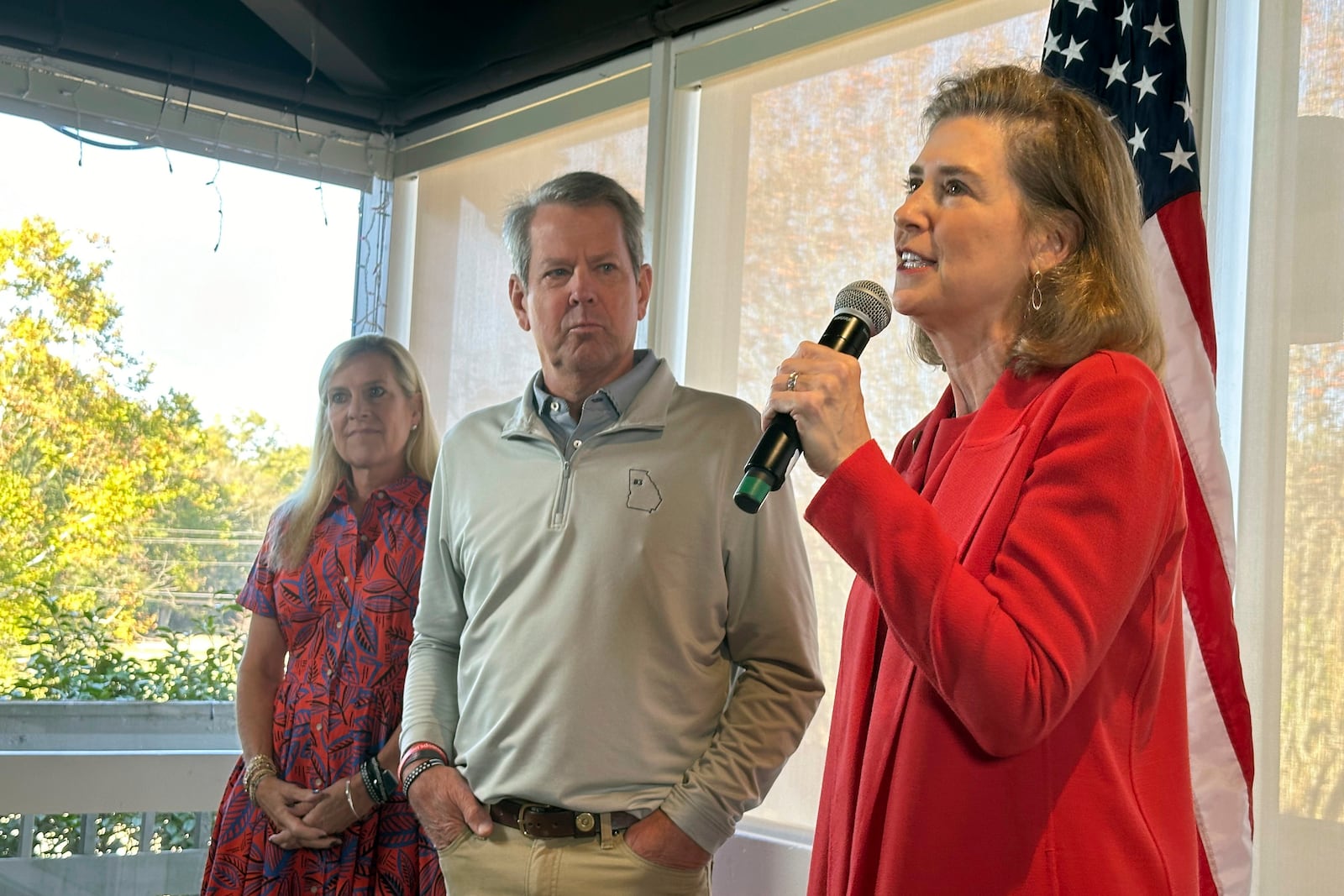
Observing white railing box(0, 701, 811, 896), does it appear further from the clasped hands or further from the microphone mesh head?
the microphone mesh head

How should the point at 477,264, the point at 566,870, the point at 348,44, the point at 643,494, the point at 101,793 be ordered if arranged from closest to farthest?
the point at 566,870, the point at 643,494, the point at 101,793, the point at 348,44, the point at 477,264

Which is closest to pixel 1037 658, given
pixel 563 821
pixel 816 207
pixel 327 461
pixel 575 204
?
pixel 563 821

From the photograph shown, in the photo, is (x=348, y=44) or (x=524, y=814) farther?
(x=348, y=44)

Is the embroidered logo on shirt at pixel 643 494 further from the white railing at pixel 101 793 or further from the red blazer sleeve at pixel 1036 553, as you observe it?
the white railing at pixel 101 793

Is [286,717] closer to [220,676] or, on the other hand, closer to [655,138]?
[220,676]

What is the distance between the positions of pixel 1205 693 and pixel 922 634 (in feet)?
3.51

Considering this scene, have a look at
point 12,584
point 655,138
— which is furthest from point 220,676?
point 655,138

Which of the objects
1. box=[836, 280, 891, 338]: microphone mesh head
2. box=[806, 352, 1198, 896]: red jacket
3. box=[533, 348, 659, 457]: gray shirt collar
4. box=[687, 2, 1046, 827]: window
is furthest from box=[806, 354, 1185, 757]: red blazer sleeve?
box=[687, 2, 1046, 827]: window

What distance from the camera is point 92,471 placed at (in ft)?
12.3

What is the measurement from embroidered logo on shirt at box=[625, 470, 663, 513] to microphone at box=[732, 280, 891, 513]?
71 cm

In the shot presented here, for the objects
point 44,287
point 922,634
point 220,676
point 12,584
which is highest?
point 44,287

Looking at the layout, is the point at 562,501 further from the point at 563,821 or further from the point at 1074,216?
the point at 1074,216

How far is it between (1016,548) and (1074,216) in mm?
394

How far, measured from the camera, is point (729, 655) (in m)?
2.18
